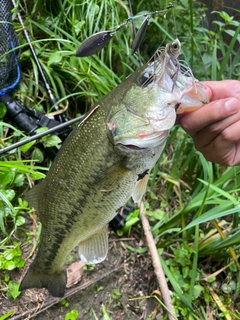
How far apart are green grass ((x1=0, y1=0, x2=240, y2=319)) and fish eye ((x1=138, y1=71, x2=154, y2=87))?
0.97 meters

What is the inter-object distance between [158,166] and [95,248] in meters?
1.09

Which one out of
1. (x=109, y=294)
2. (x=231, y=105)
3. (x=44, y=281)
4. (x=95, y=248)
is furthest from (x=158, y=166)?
(x=231, y=105)

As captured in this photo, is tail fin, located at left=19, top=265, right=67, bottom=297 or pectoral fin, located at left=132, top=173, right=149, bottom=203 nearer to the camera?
pectoral fin, located at left=132, top=173, right=149, bottom=203

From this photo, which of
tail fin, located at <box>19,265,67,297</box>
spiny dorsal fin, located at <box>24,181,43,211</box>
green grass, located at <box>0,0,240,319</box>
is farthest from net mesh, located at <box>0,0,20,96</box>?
tail fin, located at <box>19,265,67,297</box>

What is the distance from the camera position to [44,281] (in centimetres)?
169

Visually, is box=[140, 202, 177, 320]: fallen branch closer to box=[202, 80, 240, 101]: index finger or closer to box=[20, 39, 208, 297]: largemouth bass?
box=[20, 39, 208, 297]: largemouth bass

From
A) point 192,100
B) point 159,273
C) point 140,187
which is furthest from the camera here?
point 159,273

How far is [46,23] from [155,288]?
1.99 m

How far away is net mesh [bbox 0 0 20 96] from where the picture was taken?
217cm

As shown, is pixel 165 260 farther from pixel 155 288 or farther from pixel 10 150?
pixel 10 150

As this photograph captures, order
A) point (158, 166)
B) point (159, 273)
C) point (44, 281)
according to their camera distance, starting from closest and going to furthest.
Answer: point (44, 281)
point (159, 273)
point (158, 166)

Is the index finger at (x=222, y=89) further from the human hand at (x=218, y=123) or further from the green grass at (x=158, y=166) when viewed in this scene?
the green grass at (x=158, y=166)

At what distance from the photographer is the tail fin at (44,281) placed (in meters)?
1.67

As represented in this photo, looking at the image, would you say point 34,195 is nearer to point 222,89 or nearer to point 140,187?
point 140,187
